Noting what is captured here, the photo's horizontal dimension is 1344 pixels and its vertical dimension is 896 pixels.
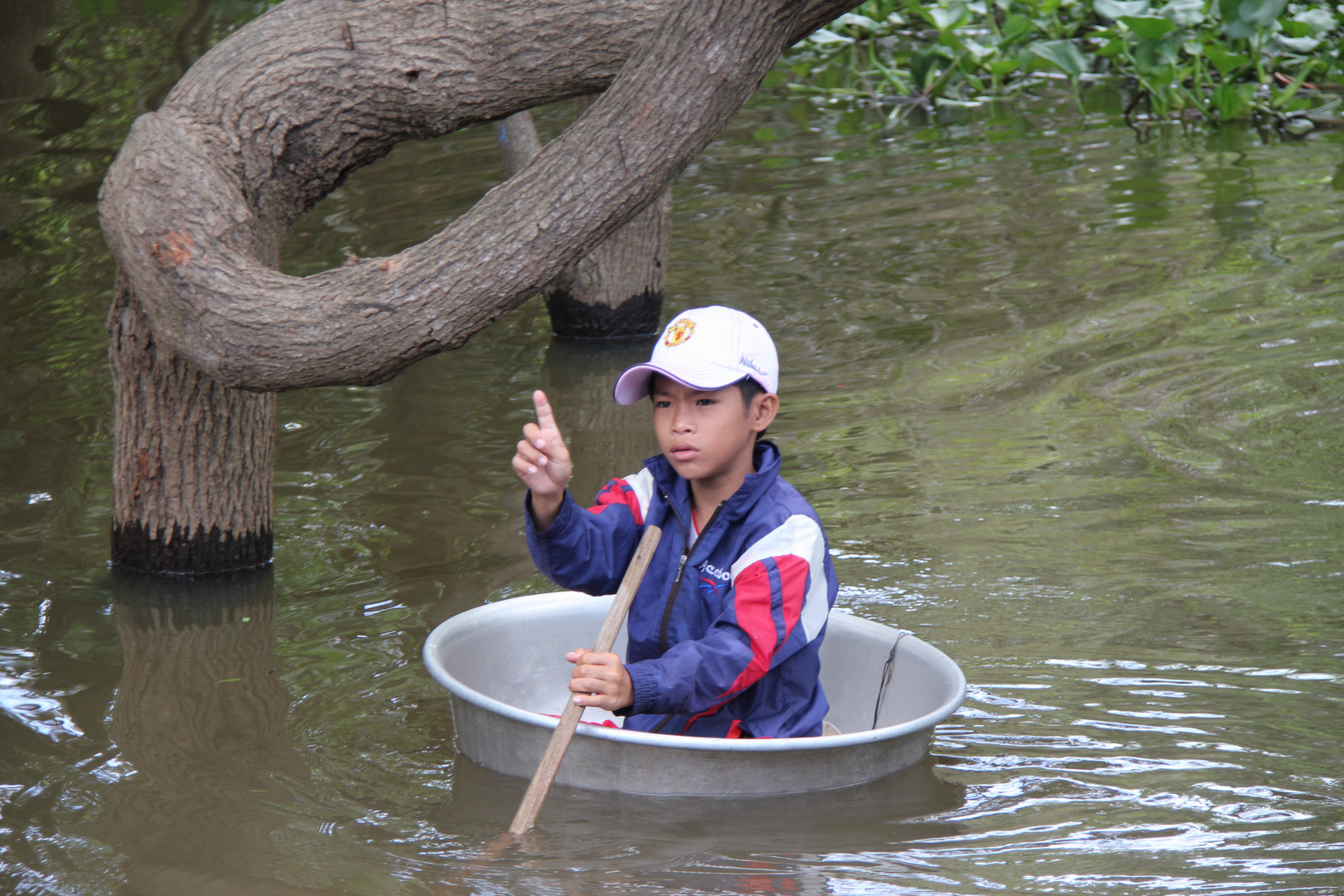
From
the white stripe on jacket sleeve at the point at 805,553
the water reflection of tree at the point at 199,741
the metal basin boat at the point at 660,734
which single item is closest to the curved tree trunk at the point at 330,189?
the water reflection of tree at the point at 199,741

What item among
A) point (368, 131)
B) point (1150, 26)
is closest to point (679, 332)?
point (368, 131)

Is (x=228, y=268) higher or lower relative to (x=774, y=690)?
higher

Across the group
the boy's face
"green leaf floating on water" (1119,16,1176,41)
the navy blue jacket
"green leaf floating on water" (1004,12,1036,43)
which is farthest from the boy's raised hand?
"green leaf floating on water" (1004,12,1036,43)

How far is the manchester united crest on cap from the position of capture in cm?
294

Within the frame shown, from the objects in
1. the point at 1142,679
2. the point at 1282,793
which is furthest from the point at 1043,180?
the point at 1282,793

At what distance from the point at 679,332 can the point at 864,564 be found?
1.57 metres

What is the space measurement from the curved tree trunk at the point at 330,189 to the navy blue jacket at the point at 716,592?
727 mm

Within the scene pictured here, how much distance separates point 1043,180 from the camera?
28.3ft

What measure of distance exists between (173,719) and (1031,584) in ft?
7.40

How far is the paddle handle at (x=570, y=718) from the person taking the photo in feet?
9.07

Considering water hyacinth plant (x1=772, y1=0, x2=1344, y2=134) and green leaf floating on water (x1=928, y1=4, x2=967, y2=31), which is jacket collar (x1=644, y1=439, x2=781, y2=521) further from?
green leaf floating on water (x1=928, y1=4, x2=967, y2=31)

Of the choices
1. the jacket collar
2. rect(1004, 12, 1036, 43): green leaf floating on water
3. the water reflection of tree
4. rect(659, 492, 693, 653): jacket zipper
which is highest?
rect(1004, 12, 1036, 43): green leaf floating on water

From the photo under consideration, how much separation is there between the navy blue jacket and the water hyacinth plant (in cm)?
738

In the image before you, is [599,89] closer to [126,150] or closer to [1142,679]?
[126,150]
